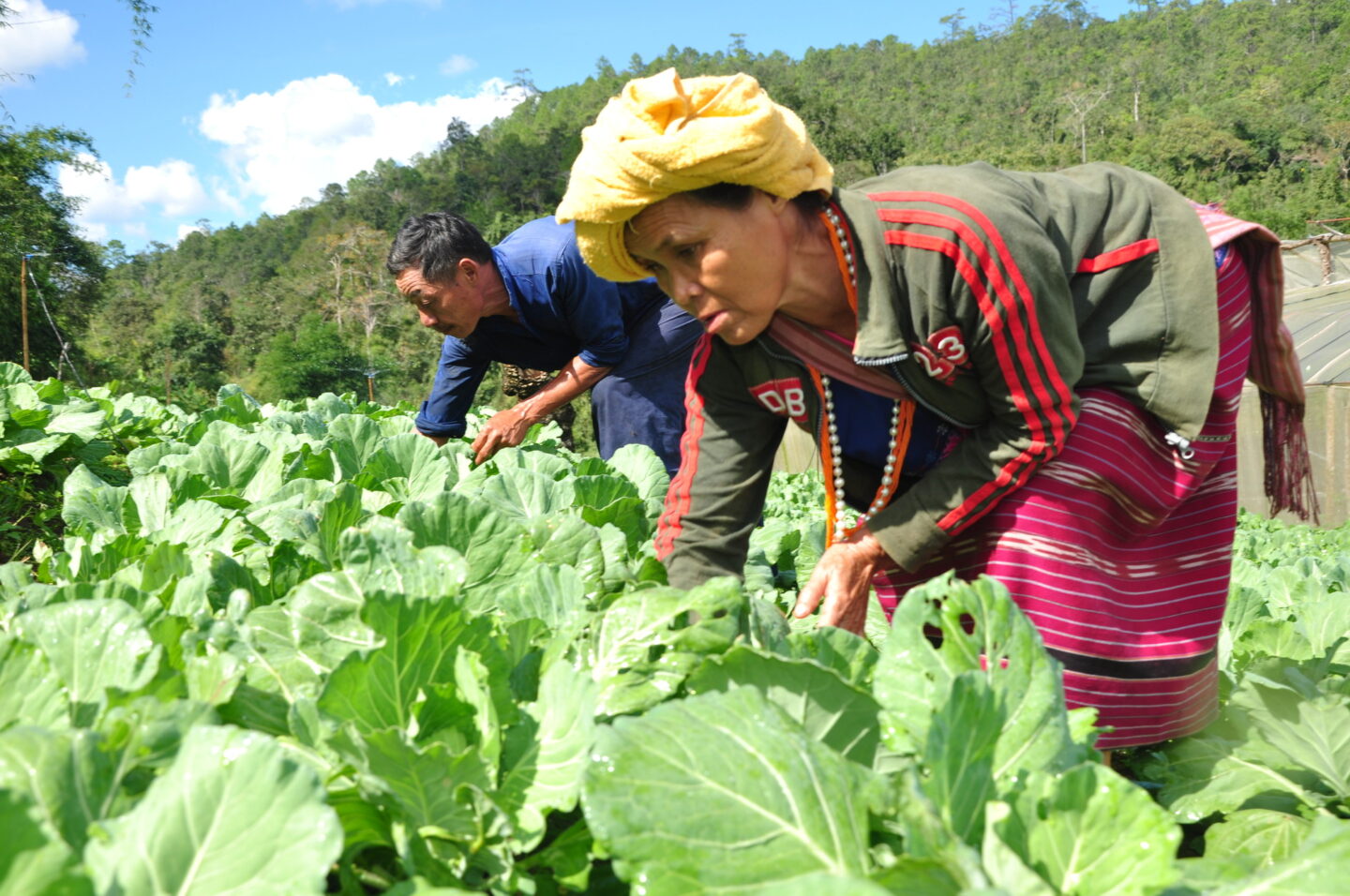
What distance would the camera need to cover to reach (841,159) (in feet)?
220

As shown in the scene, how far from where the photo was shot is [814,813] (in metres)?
0.83

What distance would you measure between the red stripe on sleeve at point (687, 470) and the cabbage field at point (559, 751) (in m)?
0.56

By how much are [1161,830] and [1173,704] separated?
1.19m

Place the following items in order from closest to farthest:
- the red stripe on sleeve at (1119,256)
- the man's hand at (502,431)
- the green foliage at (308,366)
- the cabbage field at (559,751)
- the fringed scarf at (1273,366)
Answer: the cabbage field at (559,751), the red stripe on sleeve at (1119,256), the fringed scarf at (1273,366), the man's hand at (502,431), the green foliage at (308,366)

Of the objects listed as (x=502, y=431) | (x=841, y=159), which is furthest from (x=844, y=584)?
(x=841, y=159)

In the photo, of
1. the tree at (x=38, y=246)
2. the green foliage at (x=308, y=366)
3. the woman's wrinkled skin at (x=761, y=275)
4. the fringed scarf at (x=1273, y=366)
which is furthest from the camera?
the green foliage at (x=308, y=366)

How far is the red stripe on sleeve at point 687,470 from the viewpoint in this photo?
7.01ft

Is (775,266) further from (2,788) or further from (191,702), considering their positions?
(2,788)

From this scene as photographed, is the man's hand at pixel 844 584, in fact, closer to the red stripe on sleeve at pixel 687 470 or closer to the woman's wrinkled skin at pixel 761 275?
the woman's wrinkled skin at pixel 761 275

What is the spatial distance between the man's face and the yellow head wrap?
2.22m

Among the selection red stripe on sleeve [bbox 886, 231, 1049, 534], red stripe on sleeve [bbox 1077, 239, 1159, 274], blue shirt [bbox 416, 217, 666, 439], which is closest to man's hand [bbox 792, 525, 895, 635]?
red stripe on sleeve [bbox 886, 231, 1049, 534]

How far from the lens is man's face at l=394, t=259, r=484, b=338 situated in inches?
158

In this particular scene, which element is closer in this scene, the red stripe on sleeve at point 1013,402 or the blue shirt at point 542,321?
the red stripe on sleeve at point 1013,402

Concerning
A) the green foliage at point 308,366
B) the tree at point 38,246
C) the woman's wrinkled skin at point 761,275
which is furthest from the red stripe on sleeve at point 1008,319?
the green foliage at point 308,366
